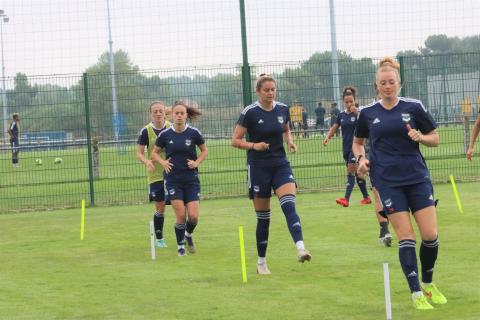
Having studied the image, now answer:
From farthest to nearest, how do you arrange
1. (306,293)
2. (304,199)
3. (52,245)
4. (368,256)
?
(304,199), (52,245), (368,256), (306,293)

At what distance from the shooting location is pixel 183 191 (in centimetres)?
1338

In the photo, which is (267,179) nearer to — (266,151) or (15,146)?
(266,151)

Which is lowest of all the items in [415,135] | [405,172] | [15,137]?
[405,172]

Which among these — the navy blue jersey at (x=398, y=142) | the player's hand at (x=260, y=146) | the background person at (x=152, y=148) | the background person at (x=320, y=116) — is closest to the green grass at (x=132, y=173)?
the background person at (x=320, y=116)

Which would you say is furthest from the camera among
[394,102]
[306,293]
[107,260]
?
[107,260]

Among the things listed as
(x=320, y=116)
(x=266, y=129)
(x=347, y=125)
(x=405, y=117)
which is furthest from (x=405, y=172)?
→ (x=320, y=116)

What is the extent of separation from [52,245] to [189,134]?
10.6ft

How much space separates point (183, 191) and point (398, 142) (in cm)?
507

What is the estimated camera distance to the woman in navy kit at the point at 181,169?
1330cm

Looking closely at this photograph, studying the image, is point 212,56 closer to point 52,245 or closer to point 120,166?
point 120,166

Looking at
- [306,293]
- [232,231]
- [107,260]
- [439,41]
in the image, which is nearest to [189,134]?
[107,260]

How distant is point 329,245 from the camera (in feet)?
44.0

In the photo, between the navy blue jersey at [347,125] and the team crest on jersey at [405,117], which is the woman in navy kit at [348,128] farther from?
the team crest on jersey at [405,117]

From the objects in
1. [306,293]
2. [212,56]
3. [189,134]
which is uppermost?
[212,56]
